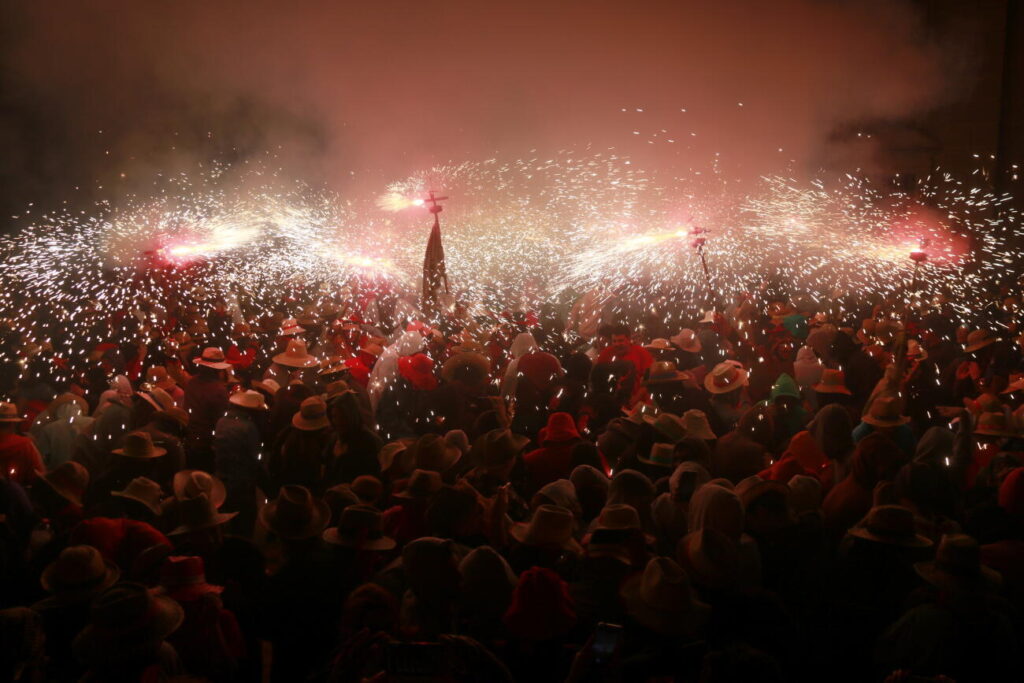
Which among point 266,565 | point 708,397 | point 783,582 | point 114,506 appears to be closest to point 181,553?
point 266,565

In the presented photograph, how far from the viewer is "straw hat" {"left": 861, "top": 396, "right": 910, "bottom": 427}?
411cm

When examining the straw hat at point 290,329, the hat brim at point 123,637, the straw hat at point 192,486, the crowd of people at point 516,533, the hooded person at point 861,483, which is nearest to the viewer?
the hat brim at point 123,637

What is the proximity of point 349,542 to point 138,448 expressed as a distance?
4.68ft

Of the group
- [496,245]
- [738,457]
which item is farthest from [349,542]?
[496,245]

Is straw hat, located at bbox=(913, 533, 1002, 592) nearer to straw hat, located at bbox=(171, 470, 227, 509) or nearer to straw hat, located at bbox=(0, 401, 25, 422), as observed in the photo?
straw hat, located at bbox=(171, 470, 227, 509)

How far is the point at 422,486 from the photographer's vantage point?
328 cm

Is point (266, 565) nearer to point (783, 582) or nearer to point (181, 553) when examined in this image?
point (181, 553)

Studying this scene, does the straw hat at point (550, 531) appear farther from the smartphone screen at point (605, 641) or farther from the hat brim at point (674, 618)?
the smartphone screen at point (605, 641)

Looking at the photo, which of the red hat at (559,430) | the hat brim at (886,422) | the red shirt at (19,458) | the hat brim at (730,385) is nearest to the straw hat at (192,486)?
the red shirt at (19,458)

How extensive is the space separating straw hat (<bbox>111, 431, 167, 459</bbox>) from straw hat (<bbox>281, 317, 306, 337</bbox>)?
2.93 metres

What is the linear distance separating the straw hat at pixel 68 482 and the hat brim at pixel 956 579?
3.38 m

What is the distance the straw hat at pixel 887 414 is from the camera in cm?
411

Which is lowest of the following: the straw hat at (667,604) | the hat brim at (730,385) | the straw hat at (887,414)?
the straw hat at (667,604)

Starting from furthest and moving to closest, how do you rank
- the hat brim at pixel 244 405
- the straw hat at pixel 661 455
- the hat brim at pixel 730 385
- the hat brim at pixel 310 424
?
1. the hat brim at pixel 730 385
2. the hat brim at pixel 244 405
3. the hat brim at pixel 310 424
4. the straw hat at pixel 661 455
